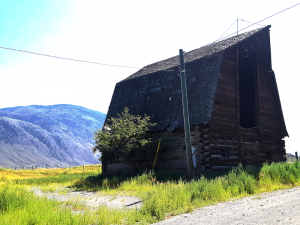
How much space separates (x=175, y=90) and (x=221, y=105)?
4077 mm

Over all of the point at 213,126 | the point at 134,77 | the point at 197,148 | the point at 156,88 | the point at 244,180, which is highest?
the point at 134,77

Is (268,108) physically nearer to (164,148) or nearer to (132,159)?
(164,148)

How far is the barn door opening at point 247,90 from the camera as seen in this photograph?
73.6 feet

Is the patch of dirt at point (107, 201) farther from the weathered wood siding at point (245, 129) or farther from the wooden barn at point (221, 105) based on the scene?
the weathered wood siding at point (245, 129)

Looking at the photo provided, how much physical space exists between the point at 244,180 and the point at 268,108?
12.5 m

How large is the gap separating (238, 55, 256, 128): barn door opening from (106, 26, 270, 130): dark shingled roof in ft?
8.49

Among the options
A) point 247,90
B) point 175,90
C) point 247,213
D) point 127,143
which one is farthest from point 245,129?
point 247,213

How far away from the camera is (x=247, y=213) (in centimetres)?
734

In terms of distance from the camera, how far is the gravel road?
21.4ft

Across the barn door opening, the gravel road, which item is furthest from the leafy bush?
the gravel road

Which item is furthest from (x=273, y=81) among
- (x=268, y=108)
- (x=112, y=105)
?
(x=112, y=105)

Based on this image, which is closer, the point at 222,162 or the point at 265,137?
the point at 222,162

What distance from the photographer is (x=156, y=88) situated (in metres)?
23.2

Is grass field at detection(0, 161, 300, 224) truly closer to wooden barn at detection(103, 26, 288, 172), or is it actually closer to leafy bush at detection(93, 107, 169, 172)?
leafy bush at detection(93, 107, 169, 172)
